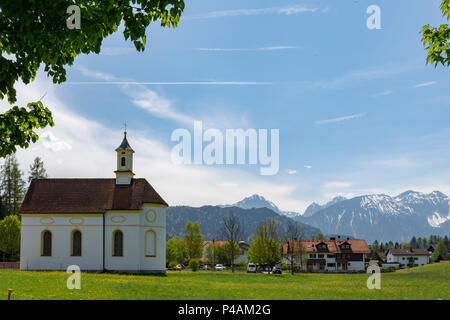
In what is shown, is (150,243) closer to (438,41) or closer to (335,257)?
(438,41)

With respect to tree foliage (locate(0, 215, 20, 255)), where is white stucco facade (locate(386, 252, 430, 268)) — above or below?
below

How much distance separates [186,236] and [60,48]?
283 feet

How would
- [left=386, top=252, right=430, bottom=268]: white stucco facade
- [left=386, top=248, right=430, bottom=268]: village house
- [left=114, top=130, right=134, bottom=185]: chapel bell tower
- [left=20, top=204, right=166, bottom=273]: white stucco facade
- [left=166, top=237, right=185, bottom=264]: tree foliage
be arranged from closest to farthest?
[left=20, top=204, right=166, bottom=273]: white stucco facade
[left=114, top=130, right=134, bottom=185]: chapel bell tower
[left=166, top=237, right=185, bottom=264]: tree foliage
[left=386, top=252, right=430, bottom=268]: white stucco facade
[left=386, top=248, right=430, bottom=268]: village house

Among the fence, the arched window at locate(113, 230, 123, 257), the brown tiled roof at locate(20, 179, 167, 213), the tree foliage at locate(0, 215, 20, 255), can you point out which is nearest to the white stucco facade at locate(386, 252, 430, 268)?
the brown tiled roof at locate(20, 179, 167, 213)

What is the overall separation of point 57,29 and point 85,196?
41.3 metres

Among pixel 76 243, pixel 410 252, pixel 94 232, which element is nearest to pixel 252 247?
pixel 94 232

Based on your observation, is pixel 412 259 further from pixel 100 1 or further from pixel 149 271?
pixel 100 1

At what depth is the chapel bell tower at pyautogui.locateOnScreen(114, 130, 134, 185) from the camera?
4897 centimetres

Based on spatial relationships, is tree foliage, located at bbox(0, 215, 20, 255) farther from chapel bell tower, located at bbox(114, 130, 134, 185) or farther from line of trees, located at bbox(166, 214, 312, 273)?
line of trees, located at bbox(166, 214, 312, 273)

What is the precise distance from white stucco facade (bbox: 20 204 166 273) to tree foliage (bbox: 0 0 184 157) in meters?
36.9

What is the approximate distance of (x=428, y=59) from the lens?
1206cm

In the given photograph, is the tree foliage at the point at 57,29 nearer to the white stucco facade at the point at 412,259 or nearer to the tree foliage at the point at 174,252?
the tree foliage at the point at 174,252

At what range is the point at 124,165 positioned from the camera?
49344mm
